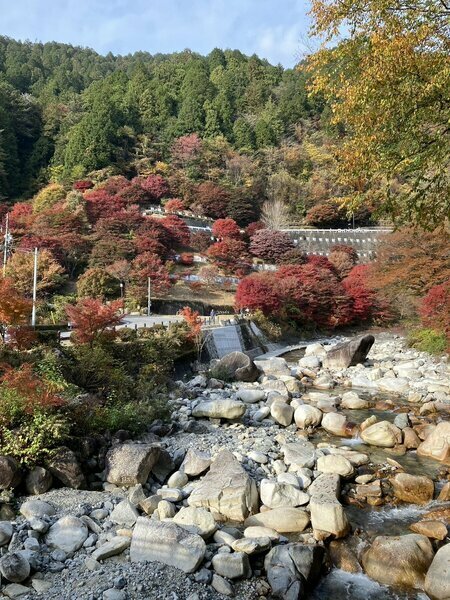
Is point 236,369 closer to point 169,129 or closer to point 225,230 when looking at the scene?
point 225,230

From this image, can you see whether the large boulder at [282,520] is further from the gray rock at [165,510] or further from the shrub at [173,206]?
the shrub at [173,206]

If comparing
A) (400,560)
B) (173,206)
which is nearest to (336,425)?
(400,560)

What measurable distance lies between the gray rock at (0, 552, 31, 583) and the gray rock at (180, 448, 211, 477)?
305cm

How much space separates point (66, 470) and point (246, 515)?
2803 millimetres

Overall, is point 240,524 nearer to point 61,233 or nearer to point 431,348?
point 431,348

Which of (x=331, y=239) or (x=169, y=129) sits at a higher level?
(x=169, y=129)

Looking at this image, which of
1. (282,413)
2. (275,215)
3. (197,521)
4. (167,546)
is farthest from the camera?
(275,215)

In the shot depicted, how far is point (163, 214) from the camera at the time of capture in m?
39.0

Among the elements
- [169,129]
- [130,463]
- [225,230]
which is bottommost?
[130,463]

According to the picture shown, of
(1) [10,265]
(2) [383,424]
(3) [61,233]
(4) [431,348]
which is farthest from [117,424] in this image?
(3) [61,233]

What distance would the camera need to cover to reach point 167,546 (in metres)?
4.82

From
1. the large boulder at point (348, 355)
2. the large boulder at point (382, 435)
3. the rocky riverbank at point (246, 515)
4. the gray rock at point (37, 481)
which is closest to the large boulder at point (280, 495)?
the rocky riverbank at point (246, 515)

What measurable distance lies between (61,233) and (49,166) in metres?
20.0

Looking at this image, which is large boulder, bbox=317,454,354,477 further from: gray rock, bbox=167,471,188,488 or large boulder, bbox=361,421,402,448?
gray rock, bbox=167,471,188,488
